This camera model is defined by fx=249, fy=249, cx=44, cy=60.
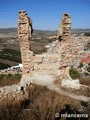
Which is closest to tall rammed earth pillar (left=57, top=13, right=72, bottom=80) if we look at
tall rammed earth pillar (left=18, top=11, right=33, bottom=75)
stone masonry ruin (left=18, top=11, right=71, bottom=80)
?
stone masonry ruin (left=18, top=11, right=71, bottom=80)

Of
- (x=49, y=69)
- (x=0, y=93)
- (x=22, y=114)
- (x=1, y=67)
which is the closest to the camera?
(x=22, y=114)

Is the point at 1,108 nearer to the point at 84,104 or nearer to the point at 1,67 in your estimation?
the point at 84,104

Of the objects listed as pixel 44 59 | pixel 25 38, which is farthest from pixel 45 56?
pixel 25 38

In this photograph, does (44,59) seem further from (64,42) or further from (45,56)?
(64,42)

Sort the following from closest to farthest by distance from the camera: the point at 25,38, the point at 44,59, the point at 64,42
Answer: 1. the point at 25,38
2. the point at 64,42
3. the point at 44,59

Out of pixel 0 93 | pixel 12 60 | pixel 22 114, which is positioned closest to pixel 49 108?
pixel 22 114

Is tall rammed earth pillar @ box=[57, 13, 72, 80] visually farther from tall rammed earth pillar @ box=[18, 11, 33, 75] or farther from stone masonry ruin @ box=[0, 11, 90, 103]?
tall rammed earth pillar @ box=[18, 11, 33, 75]

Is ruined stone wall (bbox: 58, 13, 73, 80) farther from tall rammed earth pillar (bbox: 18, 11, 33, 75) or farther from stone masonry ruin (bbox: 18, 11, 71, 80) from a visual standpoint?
tall rammed earth pillar (bbox: 18, 11, 33, 75)

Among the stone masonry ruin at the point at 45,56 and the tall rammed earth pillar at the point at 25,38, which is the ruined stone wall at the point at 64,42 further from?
the tall rammed earth pillar at the point at 25,38

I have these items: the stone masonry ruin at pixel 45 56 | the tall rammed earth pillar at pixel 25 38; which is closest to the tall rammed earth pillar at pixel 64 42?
the stone masonry ruin at pixel 45 56
